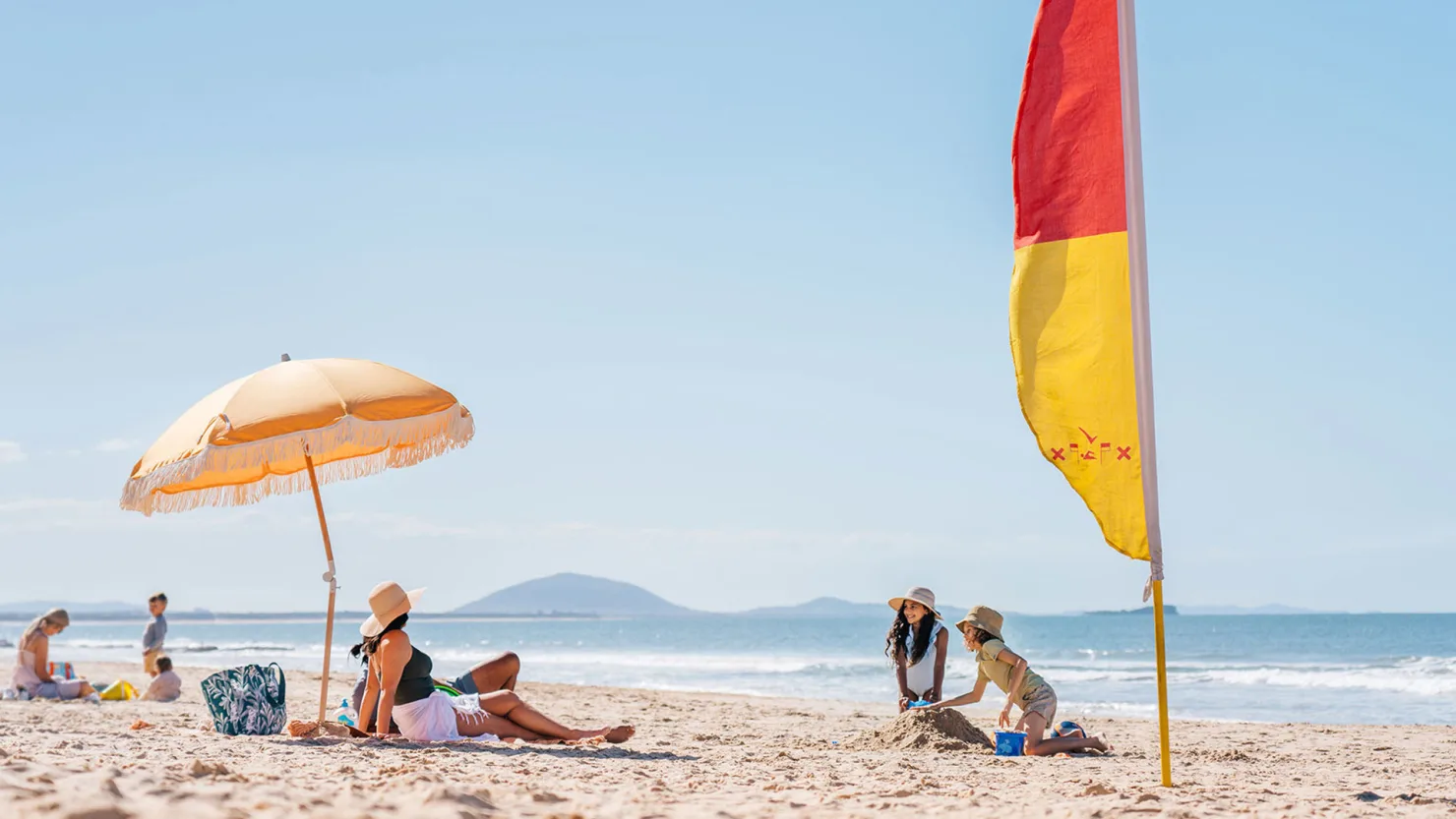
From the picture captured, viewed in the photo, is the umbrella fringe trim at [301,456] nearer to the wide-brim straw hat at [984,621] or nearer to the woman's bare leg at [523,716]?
the woman's bare leg at [523,716]

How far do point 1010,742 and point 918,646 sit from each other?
132 cm

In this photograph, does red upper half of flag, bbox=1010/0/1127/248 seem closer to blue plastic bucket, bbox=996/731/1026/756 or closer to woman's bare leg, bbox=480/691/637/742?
blue plastic bucket, bbox=996/731/1026/756

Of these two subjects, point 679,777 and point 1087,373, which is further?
point 679,777

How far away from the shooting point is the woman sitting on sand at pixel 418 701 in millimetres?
7316

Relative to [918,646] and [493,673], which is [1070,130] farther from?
[493,673]

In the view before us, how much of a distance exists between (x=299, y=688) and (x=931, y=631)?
11226 millimetres

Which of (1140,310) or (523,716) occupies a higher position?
(1140,310)

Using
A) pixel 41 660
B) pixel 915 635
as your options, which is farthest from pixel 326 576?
pixel 41 660

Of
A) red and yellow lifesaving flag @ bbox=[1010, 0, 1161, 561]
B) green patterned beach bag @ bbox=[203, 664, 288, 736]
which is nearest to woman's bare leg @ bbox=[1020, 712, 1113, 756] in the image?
red and yellow lifesaving flag @ bbox=[1010, 0, 1161, 561]

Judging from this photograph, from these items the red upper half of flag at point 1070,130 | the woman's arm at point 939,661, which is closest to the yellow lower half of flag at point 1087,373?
the red upper half of flag at point 1070,130

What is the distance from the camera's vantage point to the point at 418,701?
7469 mm

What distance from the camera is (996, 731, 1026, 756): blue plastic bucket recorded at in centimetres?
776

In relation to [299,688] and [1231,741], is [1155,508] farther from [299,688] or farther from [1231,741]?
[299,688]

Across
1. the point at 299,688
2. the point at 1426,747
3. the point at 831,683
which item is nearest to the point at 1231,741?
the point at 1426,747
